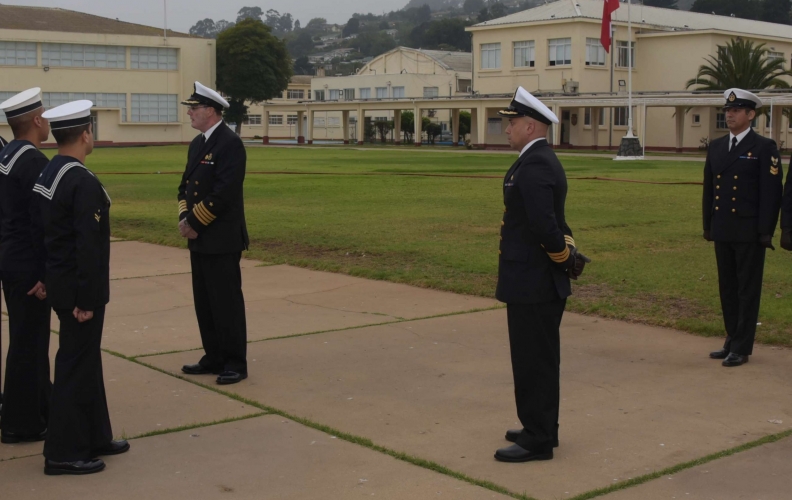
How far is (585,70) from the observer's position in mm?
70500

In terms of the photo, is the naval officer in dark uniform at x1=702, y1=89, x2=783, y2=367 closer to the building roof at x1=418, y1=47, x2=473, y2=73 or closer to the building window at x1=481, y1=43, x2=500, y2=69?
the building window at x1=481, y1=43, x2=500, y2=69

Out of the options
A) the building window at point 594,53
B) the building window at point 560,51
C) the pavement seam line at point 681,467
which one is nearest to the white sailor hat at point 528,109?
the pavement seam line at point 681,467

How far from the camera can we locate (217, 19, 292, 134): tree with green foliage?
3595 inches

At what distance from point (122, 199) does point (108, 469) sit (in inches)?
747

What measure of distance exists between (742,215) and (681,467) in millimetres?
3249

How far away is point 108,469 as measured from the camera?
555 cm

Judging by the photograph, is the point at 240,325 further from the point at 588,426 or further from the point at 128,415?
the point at 588,426

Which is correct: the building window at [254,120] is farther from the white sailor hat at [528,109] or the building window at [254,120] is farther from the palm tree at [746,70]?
the white sailor hat at [528,109]

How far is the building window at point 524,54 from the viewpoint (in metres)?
73.1

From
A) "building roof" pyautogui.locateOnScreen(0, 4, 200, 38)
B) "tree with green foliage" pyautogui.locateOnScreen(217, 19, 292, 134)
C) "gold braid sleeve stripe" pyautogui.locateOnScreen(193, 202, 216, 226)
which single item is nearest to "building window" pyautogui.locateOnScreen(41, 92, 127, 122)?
"building roof" pyautogui.locateOnScreen(0, 4, 200, 38)

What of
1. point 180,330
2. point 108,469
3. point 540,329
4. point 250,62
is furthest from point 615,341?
point 250,62

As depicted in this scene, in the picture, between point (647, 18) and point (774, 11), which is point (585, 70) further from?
point (774, 11)

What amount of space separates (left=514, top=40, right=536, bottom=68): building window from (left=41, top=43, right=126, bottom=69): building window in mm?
32418

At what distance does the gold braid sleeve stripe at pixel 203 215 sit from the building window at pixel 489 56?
230 feet
